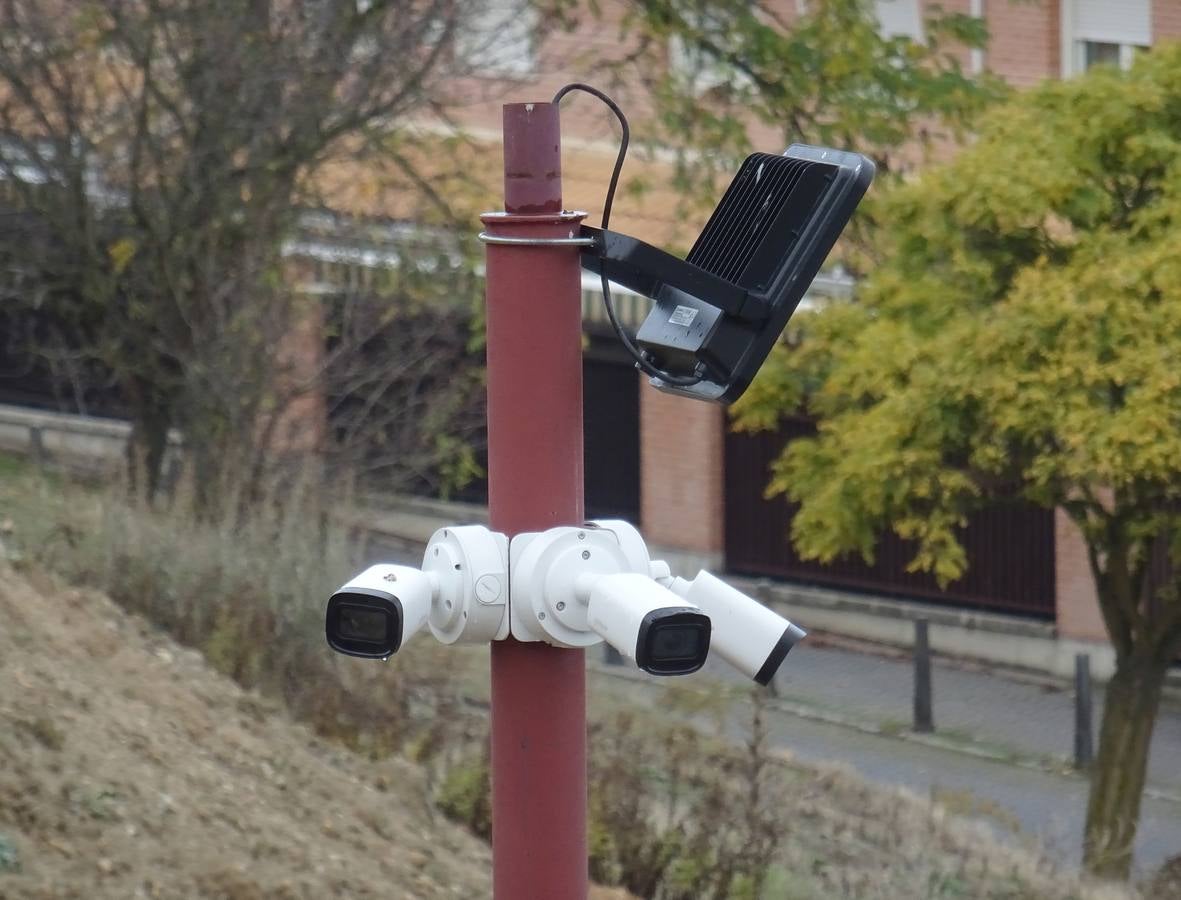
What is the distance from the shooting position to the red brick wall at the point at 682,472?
749 inches

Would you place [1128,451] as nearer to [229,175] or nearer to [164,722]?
[164,722]

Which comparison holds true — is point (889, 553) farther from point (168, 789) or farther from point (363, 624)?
point (363, 624)

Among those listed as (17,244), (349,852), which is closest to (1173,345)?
(349,852)

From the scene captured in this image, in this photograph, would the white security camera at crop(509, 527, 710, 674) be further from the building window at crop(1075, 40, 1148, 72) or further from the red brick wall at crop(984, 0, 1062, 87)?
the building window at crop(1075, 40, 1148, 72)

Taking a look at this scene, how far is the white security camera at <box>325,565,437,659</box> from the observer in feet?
10.2

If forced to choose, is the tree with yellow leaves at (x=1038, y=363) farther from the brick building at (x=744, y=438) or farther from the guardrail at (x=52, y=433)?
the guardrail at (x=52, y=433)

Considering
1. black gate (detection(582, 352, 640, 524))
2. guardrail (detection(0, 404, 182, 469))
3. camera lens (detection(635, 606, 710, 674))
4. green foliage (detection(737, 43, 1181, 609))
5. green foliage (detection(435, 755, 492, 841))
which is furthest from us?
guardrail (detection(0, 404, 182, 469))

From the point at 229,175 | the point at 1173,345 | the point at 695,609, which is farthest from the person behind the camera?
the point at 229,175

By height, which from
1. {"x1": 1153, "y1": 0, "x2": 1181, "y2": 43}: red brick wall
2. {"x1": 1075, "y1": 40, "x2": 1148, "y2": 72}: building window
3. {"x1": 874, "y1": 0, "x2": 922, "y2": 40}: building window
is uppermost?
{"x1": 874, "y1": 0, "x2": 922, "y2": 40}: building window

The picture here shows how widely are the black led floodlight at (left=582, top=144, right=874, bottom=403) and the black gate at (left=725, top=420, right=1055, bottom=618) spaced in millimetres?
12758

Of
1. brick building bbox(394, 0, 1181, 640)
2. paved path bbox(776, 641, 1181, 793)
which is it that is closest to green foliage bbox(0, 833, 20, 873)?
brick building bbox(394, 0, 1181, 640)

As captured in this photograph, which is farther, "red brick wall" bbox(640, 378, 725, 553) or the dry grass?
"red brick wall" bbox(640, 378, 725, 553)

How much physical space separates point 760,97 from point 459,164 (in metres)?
2.30

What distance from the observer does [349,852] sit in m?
6.24
